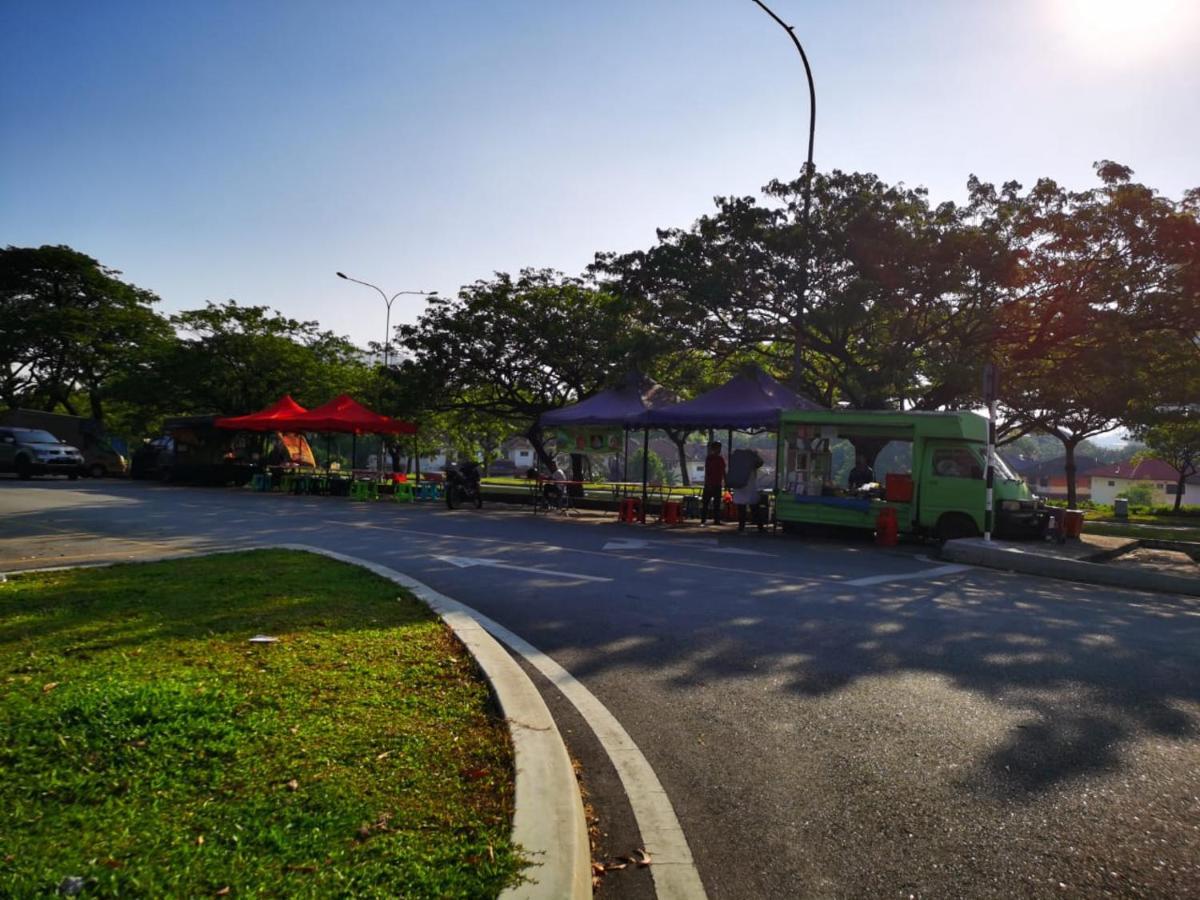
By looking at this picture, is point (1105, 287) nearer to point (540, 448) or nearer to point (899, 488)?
point (899, 488)

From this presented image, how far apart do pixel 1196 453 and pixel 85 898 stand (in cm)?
5955

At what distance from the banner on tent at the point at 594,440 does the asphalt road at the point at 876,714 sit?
979 cm

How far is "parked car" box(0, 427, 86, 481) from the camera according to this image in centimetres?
3102

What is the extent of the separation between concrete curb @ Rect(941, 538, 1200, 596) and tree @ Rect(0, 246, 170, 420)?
36606 mm

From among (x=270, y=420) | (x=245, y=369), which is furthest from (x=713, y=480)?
(x=245, y=369)

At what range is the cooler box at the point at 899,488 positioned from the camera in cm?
1584

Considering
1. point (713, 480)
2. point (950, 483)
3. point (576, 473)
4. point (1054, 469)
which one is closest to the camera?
point (950, 483)

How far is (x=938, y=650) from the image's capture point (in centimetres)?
671

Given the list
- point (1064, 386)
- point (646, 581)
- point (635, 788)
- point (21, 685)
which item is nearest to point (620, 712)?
point (635, 788)

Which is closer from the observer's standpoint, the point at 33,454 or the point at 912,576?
the point at 912,576

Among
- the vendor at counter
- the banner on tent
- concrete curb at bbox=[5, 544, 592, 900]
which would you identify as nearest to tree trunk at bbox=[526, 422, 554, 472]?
the banner on tent

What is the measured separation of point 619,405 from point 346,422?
9713 millimetres

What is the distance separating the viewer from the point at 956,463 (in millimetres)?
15367

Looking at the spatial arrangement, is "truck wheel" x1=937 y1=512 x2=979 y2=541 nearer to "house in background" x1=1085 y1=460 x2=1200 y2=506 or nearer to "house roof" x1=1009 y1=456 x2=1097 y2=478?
"house in background" x1=1085 y1=460 x2=1200 y2=506
